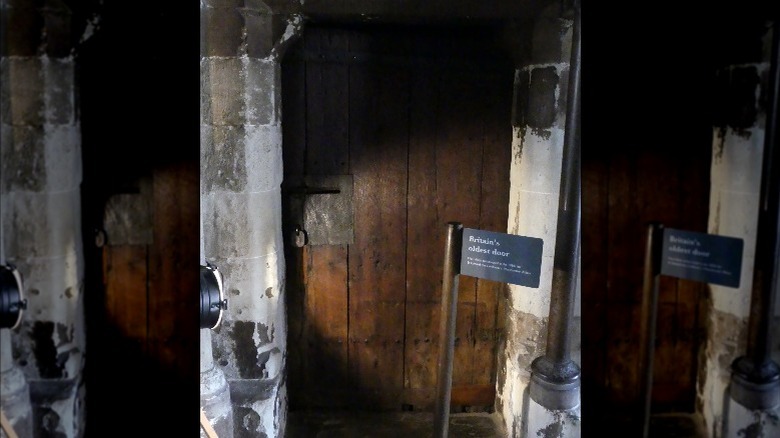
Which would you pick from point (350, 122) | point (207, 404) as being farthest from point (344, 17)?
point (207, 404)

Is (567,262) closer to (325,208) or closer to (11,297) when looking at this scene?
(325,208)

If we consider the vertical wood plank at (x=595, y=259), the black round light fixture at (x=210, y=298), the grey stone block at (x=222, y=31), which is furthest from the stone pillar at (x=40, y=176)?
the grey stone block at (x=222, y=31)

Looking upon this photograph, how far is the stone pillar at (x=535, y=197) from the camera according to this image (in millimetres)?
1775

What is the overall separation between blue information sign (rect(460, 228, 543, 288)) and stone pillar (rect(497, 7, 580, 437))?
0.30 meters

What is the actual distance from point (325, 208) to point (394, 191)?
0.28 metres

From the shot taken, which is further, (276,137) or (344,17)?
(276,137)

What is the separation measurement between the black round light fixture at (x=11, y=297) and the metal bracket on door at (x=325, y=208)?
1.16 meters

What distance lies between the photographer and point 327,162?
72.7 inches

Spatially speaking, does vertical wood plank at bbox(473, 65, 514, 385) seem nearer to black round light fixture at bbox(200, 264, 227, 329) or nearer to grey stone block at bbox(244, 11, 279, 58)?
grey stone block at bbox(244, 11, 279, 58)

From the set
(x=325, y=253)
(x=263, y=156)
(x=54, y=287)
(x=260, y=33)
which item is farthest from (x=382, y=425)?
(x=54, y=287)

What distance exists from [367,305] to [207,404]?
53 cm

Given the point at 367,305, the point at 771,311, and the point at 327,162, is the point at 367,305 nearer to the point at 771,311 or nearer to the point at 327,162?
the point at 327,162

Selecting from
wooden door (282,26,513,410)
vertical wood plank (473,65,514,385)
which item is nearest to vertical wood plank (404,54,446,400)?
wooden door (282,26,513,410)

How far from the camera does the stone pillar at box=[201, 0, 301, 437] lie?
1.74m
